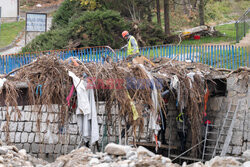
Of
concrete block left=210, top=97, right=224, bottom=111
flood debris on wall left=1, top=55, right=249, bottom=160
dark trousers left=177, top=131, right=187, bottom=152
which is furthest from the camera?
dark trousers left=177, top=131, right=187, bottom=152

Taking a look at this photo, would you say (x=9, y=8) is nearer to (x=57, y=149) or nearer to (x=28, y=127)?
(x=28, y=127)

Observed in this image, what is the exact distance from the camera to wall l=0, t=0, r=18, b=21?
3462cm

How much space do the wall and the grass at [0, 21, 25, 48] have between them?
793 mm

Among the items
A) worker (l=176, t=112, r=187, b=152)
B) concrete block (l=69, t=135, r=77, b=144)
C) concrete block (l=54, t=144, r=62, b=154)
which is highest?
worker (l=176, t=112, r=187, b=152)

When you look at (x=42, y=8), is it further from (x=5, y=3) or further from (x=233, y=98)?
(x=233, y=98)

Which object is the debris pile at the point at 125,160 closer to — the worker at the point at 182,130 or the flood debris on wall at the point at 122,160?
the flood debris on wall at the point at 122,160

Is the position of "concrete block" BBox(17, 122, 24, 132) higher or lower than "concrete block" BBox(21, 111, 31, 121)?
lower

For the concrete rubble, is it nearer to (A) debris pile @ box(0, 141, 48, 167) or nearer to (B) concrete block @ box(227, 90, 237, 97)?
(A) debris pile @ box(0, 141, 48, 167)

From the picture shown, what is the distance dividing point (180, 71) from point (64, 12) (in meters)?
17.3

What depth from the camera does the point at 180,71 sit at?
12531 millimetres

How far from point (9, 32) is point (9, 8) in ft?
8.45

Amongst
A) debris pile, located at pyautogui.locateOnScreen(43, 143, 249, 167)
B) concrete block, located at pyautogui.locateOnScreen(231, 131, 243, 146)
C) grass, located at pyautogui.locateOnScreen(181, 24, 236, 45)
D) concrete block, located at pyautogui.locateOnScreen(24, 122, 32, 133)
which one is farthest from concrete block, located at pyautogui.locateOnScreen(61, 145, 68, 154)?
grass, located at pyautogui.locateOnScreen(181, 24, 236, 45)

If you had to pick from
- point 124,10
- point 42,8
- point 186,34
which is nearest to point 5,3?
point 42,8

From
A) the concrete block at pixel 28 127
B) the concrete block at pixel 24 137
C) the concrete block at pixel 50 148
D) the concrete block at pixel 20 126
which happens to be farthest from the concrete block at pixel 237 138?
the concrete block at pixel 20 126
